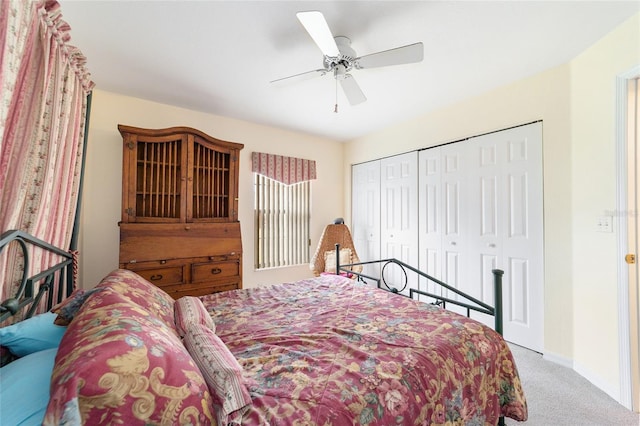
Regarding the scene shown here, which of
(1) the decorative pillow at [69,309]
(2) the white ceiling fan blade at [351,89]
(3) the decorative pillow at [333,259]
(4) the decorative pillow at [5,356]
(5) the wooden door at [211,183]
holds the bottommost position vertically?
(3) the decorative pillow at [333,259]

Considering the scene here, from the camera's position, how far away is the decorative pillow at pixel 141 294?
116 cm

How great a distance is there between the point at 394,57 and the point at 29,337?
2.27 metres

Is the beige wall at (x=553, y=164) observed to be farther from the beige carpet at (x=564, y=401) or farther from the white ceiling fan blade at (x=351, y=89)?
the white ceiling fan blade at (x=351, y=89)

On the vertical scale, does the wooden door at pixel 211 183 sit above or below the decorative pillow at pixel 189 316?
above

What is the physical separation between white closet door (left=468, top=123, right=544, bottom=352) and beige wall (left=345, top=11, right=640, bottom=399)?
0.08 meters

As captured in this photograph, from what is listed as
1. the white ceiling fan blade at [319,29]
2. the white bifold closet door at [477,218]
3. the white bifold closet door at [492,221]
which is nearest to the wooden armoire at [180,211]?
the white ceiling fan blade at [319,29]

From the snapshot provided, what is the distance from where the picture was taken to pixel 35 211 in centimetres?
131

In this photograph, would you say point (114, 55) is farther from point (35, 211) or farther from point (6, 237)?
point (6, 237)

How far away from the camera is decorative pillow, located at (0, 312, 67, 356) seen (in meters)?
0.93

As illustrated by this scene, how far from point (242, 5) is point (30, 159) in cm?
141

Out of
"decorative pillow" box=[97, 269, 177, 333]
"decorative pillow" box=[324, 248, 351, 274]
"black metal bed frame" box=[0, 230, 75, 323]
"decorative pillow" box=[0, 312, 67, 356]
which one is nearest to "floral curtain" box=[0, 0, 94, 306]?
"black metal bed frame" box=[0, 230, 75, 323]

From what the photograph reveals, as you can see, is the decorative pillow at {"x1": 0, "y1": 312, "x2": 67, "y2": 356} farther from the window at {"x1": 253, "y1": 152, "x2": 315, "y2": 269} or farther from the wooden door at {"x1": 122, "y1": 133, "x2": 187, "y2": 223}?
the window at {"x1": 253, "y1": 152, "x2": 315, "y2": 269}

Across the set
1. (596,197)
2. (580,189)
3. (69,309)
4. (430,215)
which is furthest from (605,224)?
(69,309)

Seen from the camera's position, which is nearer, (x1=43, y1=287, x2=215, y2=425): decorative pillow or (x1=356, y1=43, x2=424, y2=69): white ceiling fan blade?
A: (x1=43, y1=287, x2=215, y2=425): decorative pillow
